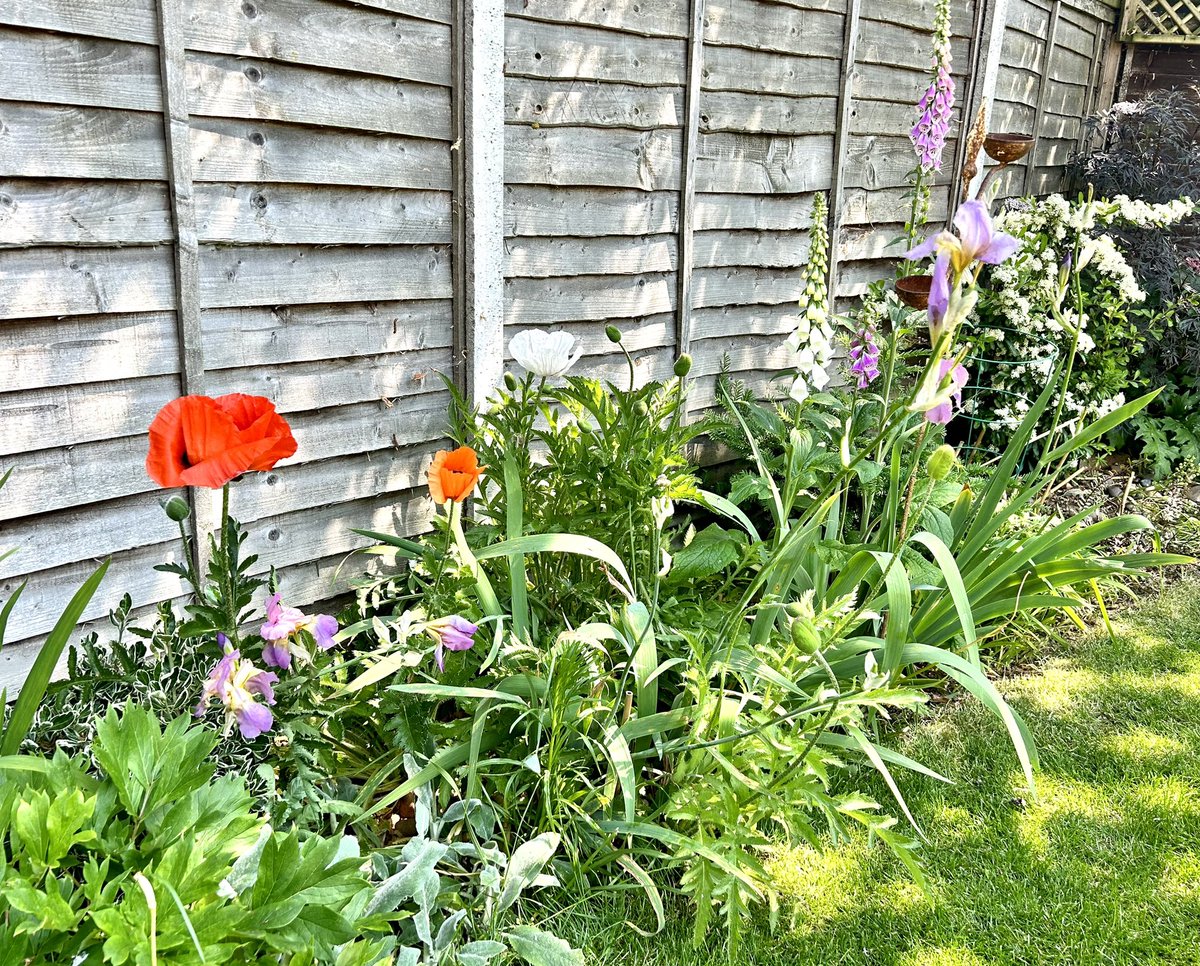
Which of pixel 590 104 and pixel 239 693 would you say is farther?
pixel 590 104

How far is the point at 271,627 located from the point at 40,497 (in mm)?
705

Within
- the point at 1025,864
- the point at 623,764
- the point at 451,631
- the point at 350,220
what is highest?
the point at 350,220

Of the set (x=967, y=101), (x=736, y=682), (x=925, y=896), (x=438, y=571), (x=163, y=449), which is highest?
(x=967, y=101)

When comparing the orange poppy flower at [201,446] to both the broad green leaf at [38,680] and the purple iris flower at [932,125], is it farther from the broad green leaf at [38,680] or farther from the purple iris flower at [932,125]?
the purple iris flower at [932,125]

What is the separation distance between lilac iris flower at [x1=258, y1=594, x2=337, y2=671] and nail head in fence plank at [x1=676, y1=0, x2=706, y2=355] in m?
1.97

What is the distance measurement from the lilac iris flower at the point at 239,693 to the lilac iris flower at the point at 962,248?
3.52 ft

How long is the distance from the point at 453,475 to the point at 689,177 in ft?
5.83

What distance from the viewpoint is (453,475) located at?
1.79 meters

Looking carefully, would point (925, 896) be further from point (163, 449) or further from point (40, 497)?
point (40, 497)

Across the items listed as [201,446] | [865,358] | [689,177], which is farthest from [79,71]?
[865,358]

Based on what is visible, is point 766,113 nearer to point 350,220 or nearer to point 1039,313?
point 1039,313

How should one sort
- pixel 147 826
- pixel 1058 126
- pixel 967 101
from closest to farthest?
pixel 147 826 → pixel 967 101 → pixel 1058 126

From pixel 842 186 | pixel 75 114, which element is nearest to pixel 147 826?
pixel 75 114

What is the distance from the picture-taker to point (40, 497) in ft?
6.19
